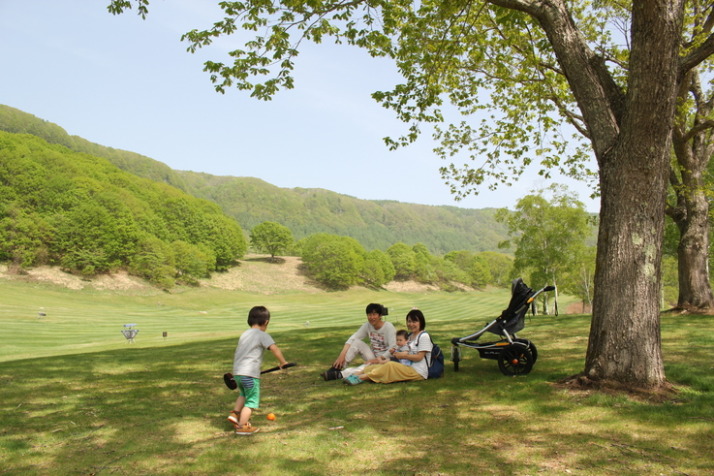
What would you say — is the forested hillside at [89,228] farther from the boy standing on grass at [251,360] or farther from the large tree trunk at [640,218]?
the large tree trunk at [640,218]

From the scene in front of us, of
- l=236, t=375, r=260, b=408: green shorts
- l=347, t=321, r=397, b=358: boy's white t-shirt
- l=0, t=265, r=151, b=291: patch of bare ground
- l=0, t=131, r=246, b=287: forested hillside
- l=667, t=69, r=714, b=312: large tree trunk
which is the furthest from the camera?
l=0, t=131, r=246, b=287: forested hillside

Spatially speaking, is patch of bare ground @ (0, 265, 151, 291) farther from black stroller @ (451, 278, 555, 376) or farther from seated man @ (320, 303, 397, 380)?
black stroller @ (451, 278, 555, 376)

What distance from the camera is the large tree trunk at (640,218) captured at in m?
6.68

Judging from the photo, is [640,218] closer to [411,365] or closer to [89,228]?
[411,365]

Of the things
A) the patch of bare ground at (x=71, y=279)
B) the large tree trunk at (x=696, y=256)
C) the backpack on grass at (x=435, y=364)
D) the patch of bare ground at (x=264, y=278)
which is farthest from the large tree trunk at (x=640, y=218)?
the patch of bare ground at (x=264, y=278)

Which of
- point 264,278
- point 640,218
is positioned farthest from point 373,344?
point 264,278

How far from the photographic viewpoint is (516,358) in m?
8.26

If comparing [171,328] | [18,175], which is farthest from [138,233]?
[171,328]

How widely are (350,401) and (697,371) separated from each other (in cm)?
591

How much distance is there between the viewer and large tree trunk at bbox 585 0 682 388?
6676mm

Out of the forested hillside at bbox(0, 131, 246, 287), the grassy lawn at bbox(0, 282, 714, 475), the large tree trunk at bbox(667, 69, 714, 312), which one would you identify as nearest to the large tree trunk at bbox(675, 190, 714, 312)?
the large tree trunk at bbox(667, 69, 714, 312)

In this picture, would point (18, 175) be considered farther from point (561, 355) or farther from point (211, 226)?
point (561, 355)

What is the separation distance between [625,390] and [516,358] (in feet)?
6.36

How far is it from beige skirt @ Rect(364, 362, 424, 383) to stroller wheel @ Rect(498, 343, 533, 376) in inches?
63.6
